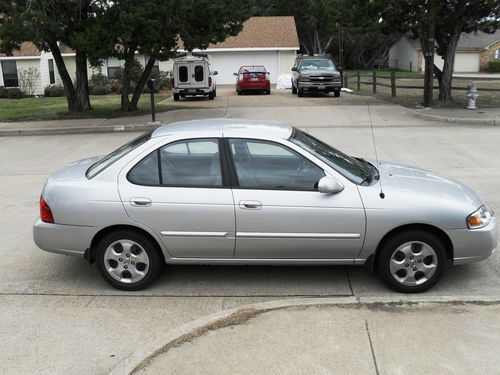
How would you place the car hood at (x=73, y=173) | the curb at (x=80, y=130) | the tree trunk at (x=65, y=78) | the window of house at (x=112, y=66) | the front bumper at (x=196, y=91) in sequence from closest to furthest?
the car hood at (x=73, y=173) → the curb at (x=80, y=130) → the tree trunk at (x=65, y=78) → the front bumper at (x=196, y=91) → the window of house at (x=112, y=66)

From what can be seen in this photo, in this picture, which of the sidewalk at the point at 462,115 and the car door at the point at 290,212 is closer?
the car door at the point at 290,212

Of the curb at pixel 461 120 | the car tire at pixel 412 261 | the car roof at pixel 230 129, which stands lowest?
the car tire at pixel 412 261

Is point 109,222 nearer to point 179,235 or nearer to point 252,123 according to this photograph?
point 179,235

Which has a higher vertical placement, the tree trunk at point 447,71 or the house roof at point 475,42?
the house roof at point 475,42

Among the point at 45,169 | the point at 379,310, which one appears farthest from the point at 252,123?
the point at 45,169

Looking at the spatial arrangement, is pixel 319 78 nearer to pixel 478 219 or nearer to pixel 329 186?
pixel 478 219

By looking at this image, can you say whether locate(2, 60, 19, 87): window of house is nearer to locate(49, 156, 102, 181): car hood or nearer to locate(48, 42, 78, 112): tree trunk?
locate(48, 42, 78, 112): tree trunk

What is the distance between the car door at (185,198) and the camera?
15.8ft

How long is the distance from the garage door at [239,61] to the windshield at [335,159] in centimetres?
3628

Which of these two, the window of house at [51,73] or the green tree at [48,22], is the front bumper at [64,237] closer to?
the green tree at [48,22]

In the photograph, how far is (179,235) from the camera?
486 cm

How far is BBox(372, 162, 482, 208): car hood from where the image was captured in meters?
4.86

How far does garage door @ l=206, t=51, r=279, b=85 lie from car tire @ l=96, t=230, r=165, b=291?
122 ft

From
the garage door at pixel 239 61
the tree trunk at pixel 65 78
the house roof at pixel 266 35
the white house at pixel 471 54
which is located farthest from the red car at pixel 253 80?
the white house at pixel 471 54
